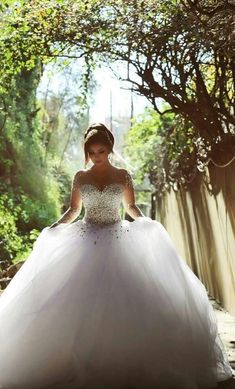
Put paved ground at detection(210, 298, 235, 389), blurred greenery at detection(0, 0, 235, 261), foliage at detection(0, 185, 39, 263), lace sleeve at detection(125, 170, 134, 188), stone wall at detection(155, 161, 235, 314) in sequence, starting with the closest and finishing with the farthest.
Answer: paved ground at detection(210, 298, 235, 389) → lace sleeve at detection(125, 170, 134, 188) → blurred greenery at detection(0, 0, 235, 261) → stone wall at detection(155, 161, 235, 314) → foliage at detection(0, 185, 39, 263)

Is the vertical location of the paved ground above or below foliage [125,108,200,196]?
below

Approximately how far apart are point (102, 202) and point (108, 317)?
1044mm

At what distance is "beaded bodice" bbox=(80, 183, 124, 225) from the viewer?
4484mm

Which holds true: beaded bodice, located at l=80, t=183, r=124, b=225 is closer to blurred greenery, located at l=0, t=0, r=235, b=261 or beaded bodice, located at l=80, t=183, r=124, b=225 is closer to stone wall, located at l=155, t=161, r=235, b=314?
blurred greenery, located at l=0, t=0, r=235, b=261

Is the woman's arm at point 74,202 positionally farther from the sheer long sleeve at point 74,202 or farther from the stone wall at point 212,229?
the stone wall at point 212,229

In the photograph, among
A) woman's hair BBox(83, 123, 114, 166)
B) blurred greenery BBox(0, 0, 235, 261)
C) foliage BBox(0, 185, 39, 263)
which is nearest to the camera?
woman's hair BBox(83, 123, 114, 166)

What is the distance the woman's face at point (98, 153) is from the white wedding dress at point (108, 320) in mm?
590

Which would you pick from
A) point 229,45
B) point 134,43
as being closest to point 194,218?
point 134,43

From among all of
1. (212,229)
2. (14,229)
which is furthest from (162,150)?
(212,229)

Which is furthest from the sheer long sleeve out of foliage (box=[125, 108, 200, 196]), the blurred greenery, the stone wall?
foliage (box=[125, 108, 200, 196])

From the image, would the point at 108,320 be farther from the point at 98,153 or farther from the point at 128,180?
the point at 98,153

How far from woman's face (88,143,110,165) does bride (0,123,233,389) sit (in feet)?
1.66

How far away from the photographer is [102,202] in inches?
177

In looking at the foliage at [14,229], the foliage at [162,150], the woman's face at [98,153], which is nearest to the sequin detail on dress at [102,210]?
the woman's face at [98,153]
